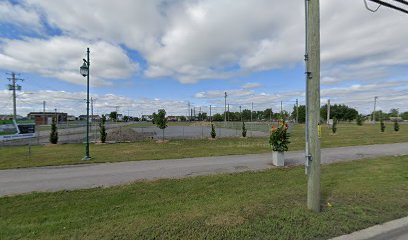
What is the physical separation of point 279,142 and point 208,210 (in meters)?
6.30

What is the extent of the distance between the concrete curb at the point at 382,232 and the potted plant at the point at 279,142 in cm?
583

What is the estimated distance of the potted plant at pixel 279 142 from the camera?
9961 millimetres

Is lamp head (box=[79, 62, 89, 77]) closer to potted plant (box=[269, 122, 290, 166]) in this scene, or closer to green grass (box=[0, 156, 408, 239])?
green grass (box=[0, 156, 408, 239])

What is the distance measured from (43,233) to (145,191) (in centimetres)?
265

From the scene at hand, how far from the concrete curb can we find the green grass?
0.39ft

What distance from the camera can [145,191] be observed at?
6262mm

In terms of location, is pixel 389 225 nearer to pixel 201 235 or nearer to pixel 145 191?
pixel 201 235

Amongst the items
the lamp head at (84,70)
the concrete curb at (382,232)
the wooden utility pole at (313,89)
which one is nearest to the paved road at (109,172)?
the wooden utility pole at (313,89)

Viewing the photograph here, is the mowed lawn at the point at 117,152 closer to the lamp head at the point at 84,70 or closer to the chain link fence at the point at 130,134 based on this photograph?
the chain link fence at the point at 130,134

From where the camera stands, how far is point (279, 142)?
33.1 ft

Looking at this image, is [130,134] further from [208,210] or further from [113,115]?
[113,115]

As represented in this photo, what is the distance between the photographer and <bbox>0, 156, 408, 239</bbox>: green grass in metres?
3.73

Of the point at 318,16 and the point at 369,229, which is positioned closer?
the point at 369,229

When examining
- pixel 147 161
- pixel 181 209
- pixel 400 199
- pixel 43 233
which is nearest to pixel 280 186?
pixel 400 199
